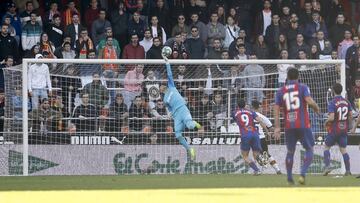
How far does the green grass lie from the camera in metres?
19.0

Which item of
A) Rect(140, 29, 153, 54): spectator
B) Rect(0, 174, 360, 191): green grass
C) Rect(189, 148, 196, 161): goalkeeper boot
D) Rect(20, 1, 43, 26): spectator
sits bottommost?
Rect(0, 174, 360, 191): green grass

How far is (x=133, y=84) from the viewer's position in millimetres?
26156

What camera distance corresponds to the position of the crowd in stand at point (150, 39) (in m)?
25.8

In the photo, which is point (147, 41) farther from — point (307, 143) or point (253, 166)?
point (307, 143)

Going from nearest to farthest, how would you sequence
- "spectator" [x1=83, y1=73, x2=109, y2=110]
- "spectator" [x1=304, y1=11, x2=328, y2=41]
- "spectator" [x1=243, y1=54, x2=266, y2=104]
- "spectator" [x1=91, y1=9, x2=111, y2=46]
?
1. "spectator" [x1=83, y1=73, x2=109, y2=110]
2. "spectator" [x1=243, y1=54, x2=266, y2=104]
3. "spectator" [x1=91, y1=9, x2=111, y2=46]
4. "spectator" [x1=304, y1=11, x2=328, y2=41]

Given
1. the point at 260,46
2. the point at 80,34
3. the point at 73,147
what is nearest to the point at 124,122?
the point at 73,147

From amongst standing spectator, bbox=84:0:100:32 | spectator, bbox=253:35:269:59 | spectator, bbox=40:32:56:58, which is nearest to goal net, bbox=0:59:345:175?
spectator, bbox=40:32:56:58

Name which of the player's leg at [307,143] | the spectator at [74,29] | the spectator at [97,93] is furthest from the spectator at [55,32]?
the player's leg at [307,143]

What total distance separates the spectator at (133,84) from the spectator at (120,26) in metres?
2.50

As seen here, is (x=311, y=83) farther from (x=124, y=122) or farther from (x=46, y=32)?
(x=46, y=32)

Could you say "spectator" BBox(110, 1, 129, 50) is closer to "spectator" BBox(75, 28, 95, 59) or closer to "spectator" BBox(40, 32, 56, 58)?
"spectator" BBox(75, 28, 95, 59)

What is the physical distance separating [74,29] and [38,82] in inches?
110

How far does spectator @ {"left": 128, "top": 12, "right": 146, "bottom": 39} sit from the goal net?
2.31m

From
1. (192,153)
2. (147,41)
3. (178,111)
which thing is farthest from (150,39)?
(192,153)
